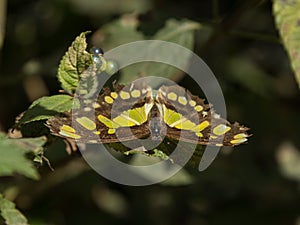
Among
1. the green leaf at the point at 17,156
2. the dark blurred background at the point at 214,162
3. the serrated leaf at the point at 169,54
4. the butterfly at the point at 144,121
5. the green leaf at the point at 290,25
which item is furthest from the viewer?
the dark blurred background at the point at 214,162

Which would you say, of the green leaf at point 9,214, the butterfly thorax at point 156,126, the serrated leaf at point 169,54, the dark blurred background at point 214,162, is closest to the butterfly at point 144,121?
the butterfly thorax at point 156,126

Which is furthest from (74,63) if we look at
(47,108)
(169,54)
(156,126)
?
(169,54)

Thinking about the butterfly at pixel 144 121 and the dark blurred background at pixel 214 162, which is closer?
the butterfly at pixel 144 121

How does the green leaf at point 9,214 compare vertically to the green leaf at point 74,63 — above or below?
below

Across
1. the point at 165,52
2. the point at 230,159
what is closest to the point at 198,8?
the point at 230,159

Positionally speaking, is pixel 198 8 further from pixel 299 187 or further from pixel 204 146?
pixel 204 146

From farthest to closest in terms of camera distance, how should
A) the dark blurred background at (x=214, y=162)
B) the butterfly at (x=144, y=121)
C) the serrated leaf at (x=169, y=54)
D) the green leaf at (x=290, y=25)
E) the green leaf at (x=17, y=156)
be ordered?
the dark blurred background at (x=214, y=162) < the serrated leaf at (x=169, y=54) < the green leaf at (x=290, y=25) < the butterfly at (x=144, y=121) < the green leaf at (x=17, y=156)

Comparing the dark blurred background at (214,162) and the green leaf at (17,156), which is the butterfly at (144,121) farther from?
the dark blurred background at (214,162)

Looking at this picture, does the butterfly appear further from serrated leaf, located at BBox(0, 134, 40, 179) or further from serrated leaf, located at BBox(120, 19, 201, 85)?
serrated leaf, located at BBox(120, 19, 201, 85)
